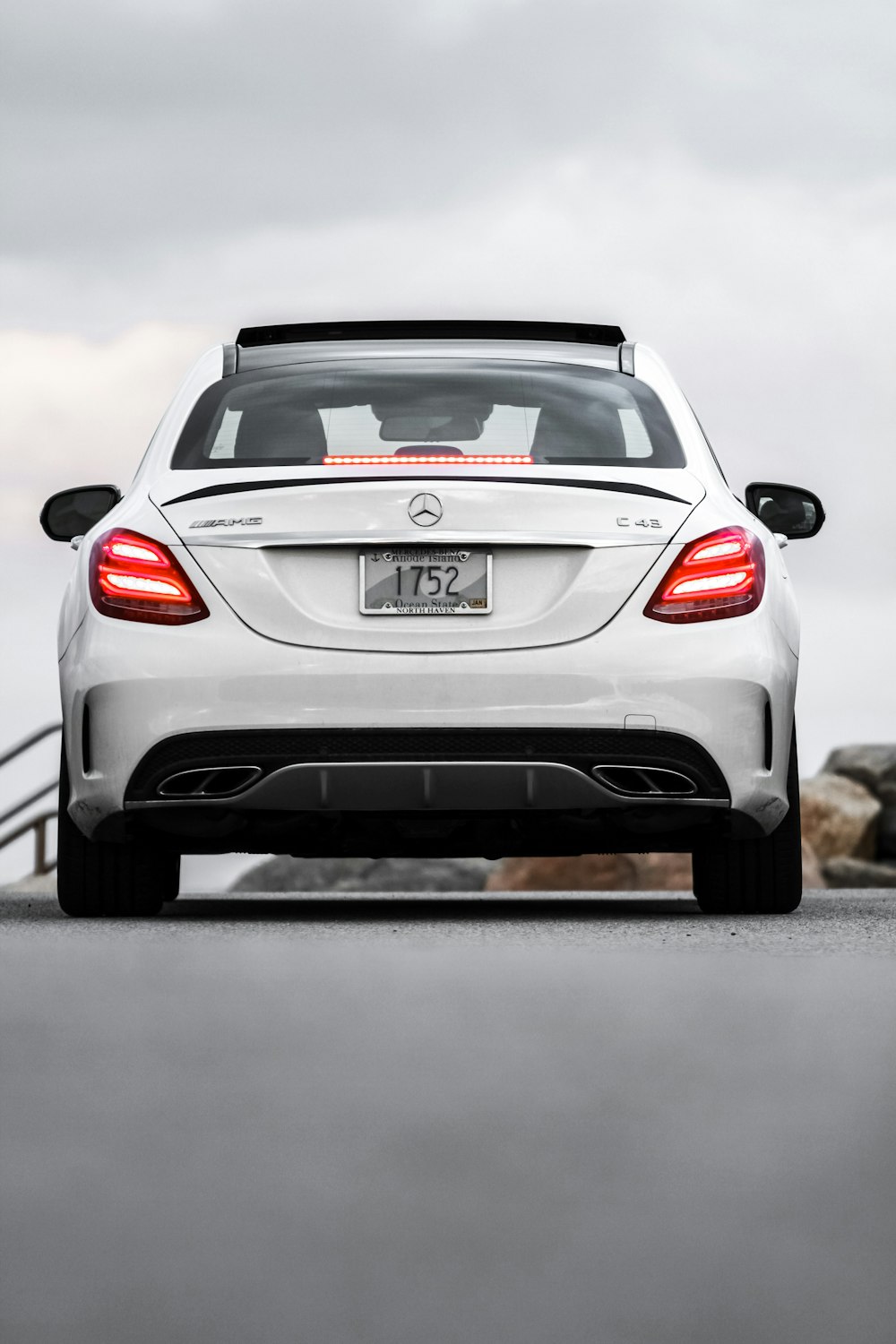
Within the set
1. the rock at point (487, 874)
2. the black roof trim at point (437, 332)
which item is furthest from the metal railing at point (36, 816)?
the black roof trim at point (437, 332)

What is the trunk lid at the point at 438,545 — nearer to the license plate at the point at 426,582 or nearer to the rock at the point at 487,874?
the license plate at the point at 426,582

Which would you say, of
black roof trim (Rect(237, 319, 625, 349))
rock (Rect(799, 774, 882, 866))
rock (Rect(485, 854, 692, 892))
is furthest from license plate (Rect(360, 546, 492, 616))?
rock (Rect(799, 774, 882, 866))

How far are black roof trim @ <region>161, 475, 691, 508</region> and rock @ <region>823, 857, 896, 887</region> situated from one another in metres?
15.2

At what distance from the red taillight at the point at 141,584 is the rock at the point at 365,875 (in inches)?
625

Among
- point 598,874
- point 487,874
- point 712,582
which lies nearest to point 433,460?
point 712,582

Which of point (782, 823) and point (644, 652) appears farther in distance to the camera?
point (782, 823)

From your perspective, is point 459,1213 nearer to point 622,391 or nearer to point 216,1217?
point 216,1217

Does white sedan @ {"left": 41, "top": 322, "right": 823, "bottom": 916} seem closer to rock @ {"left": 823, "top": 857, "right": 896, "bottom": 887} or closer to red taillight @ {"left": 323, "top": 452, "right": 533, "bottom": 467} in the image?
red taillight @ {"left": 323, "top": 452, "right": 533, "bottom": 467}

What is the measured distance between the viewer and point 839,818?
21125 millimetres

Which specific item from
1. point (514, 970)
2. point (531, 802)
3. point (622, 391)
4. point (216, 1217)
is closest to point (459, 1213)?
point (216, 1217)

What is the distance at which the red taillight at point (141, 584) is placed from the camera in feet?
17.2

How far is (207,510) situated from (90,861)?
115cm

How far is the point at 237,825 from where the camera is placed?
5.31 meters

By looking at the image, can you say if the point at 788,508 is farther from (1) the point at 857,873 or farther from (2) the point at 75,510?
(1) the point at 857,873
